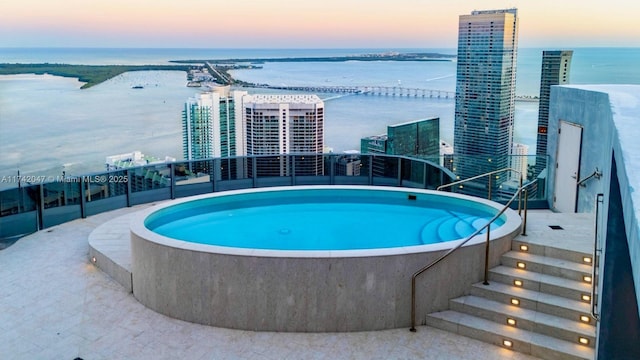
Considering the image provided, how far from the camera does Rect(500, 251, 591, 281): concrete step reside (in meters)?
5.12

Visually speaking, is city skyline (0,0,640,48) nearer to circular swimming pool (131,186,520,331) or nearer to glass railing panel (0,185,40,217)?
circular swimming pool (131,186,520,331)

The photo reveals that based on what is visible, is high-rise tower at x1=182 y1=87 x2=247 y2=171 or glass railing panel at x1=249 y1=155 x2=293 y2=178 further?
high-rise tower at x1=182 y1=87 x2=247 y2=171

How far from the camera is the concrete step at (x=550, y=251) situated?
531 centimetres

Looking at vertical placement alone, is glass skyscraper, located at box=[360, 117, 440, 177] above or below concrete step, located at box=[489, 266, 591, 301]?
above

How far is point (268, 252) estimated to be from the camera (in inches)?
195

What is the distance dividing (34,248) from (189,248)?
346cm

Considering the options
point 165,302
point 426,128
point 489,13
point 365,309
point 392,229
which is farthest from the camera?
point 489,13

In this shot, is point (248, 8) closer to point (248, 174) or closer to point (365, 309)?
point (248, 174)

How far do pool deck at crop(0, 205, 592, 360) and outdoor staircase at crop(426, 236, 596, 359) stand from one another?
126 millimetres

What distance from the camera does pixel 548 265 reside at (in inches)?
208

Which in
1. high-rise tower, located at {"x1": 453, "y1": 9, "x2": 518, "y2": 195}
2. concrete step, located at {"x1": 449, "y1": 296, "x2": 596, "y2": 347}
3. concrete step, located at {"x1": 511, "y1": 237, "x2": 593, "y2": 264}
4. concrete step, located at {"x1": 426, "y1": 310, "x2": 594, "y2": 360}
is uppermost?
high-rise tower, located at {"x1": 453, "y1": 9, "x2": 518, "y2": 195}

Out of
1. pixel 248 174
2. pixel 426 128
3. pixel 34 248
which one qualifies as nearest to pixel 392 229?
pixel 248 174

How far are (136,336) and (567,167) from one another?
6.66m

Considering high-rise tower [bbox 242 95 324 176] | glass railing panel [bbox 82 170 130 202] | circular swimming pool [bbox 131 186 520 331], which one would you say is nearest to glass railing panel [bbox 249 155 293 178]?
glass railing panel [bbox 82 170 130 202]
